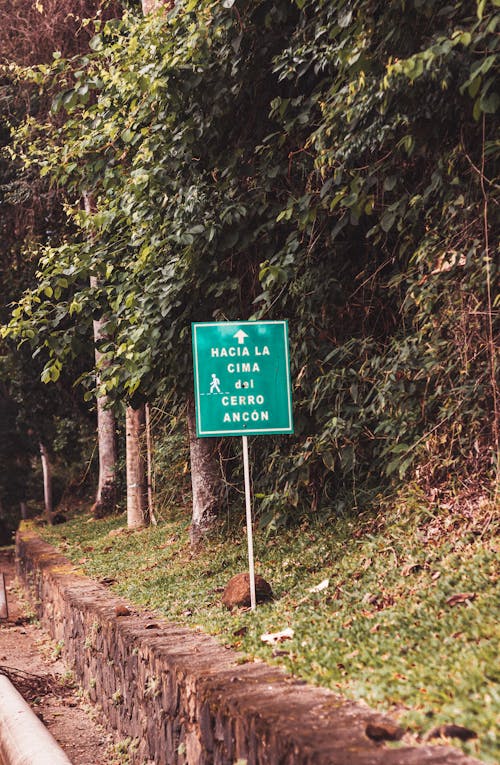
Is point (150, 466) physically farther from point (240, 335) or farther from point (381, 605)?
point (381, 605)

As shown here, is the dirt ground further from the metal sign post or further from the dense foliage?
the dense foliage

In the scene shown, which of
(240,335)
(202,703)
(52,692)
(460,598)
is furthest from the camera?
(52,692)

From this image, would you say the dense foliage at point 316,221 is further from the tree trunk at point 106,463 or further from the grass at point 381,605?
the tree trunk at point 106,463

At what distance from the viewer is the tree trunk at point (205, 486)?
28.0 ft

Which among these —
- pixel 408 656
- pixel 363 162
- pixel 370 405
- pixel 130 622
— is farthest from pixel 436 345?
pixel 130 622

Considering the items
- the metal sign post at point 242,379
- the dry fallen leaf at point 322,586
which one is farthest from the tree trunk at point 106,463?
the dry fallen leaf at point 322,586

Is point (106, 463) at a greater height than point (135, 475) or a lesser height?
greater

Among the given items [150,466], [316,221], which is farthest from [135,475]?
[316,221]

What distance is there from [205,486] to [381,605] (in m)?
4.19

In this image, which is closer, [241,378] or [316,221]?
[241,378]

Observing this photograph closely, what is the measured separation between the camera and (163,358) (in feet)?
25.5

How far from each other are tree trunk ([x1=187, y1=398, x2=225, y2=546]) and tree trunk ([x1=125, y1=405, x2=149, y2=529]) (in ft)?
15.1

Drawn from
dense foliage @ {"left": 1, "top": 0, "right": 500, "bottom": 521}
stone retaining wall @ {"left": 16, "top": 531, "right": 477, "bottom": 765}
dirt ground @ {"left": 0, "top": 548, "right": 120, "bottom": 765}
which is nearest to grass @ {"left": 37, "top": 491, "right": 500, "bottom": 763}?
stone retaining wall @ {"left": 16, "top": 531, "right": 477, "bottom": 765}

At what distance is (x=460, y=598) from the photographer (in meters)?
4.03
